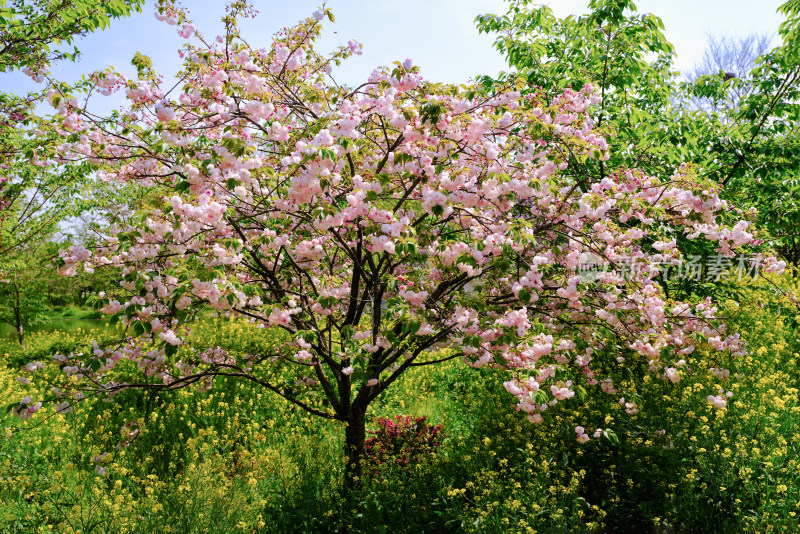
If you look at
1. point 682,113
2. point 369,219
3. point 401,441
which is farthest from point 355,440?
point 682,113

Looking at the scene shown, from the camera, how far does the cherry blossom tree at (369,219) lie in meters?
3.15

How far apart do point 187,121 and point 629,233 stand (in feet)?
11.5

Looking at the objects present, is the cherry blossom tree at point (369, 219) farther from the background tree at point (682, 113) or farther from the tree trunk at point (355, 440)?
the background tree at point (682, 113)

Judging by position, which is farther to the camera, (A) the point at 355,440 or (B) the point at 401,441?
(B) the point at 401,441

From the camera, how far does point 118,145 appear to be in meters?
3.59

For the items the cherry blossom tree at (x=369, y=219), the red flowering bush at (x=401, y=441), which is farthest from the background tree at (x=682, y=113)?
the red flowering bush at (x=401, y=441)

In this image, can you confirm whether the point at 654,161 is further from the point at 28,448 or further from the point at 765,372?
the point at 28,448

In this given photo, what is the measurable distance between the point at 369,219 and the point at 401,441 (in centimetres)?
317

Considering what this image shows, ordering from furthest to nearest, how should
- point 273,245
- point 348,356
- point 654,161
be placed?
1. point 654,161
2. point 273,245
3. point 348,356

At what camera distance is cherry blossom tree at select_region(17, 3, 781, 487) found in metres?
3.15

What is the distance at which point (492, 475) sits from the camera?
3.83 m

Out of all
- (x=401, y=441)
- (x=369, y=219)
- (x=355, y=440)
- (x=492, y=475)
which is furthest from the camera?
(x=401, y=441)

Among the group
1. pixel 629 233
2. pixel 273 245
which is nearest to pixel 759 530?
pixel 629 233

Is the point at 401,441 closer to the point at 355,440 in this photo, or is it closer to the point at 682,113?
the point at 355,440
